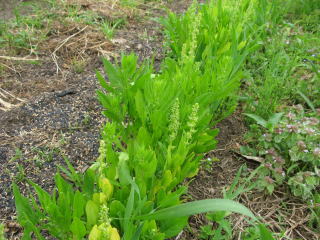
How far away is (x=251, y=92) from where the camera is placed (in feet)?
8.34

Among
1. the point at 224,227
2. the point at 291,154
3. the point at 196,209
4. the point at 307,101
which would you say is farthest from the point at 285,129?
the point at 196,209

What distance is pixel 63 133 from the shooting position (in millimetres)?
2004

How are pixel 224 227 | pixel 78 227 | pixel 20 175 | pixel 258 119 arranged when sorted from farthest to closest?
pixel 258 119 → pixel 20 175 → pixel 224 227 → pixel 78 227

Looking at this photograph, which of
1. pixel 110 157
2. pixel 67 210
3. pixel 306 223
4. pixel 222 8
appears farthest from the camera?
pixel 222 8

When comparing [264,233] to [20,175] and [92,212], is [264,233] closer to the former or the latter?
[92,212]

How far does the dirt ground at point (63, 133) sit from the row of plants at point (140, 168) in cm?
21

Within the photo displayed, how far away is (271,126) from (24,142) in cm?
142

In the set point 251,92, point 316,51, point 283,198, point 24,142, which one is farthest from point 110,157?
point 316,51

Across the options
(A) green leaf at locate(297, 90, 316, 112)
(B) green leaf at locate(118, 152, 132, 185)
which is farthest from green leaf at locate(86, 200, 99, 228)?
(A) green leaf at locate(297, 90, 316, 112)

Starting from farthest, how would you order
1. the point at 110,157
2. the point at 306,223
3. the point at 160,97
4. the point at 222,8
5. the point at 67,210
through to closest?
the point at 222,8 < the point at 306,223 < the point at 160,97 < the point at 110,157 < the point at 67,210

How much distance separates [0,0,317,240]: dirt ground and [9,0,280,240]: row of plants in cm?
21

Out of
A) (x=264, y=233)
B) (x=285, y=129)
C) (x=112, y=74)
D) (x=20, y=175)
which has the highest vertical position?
(x=112, y=74)

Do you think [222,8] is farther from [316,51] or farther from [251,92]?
[316,51]

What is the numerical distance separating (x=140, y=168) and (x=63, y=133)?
0.96 meters
